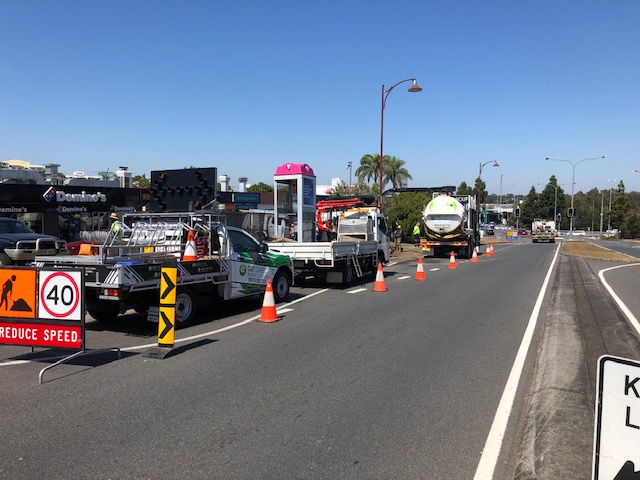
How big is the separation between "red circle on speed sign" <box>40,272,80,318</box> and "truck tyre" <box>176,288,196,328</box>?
2703 millimetres

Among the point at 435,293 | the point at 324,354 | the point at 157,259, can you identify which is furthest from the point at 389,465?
the point at 435,293

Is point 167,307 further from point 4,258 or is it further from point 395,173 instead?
point 395,173

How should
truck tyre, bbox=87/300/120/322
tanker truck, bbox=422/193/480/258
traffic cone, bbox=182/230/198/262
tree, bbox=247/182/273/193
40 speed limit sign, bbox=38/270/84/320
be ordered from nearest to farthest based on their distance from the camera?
40 speed limit sign, bbox=38/270/84/320
truck tyre, bbox=87/300/120/322
traffic cone, bbox=182/230/198/262
tanker truck, bbox=422/193/480/258
tree, bbox=247/182/273/193

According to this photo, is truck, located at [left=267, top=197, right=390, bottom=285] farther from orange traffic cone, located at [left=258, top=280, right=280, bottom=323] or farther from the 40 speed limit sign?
the 40 speed limit sign

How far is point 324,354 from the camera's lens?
724 centimetres

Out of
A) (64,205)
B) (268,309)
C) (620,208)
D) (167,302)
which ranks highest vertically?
(620,208)

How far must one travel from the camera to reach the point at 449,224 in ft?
92.5

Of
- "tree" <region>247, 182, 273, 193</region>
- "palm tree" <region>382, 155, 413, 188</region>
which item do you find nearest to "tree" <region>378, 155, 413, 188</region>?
"palm tree" <region>382, 155, 413, 188</region>

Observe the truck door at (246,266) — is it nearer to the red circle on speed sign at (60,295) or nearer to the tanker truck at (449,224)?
the red circle on speed sign at (60,295)

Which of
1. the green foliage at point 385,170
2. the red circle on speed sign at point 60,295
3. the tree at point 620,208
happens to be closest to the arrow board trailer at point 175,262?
the red circle on speed sign at point 60,295

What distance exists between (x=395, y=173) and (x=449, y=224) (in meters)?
32.5

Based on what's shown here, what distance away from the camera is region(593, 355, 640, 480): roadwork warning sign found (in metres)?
2.50

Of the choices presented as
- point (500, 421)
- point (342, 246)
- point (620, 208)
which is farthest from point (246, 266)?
point (620, 208)

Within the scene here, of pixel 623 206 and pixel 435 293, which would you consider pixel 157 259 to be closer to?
pixel 435 293
